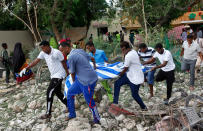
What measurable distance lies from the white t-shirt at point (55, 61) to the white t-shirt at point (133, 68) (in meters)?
1.20

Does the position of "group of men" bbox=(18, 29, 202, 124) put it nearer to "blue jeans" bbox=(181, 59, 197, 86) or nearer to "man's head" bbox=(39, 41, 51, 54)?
"man's head" bbox=(39, 41, 51, 54)

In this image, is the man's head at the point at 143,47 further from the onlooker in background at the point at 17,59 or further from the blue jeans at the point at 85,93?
the onlooker in background at the point at 17,59

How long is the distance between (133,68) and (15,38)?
12.8 m

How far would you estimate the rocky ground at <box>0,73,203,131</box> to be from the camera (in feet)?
11.9

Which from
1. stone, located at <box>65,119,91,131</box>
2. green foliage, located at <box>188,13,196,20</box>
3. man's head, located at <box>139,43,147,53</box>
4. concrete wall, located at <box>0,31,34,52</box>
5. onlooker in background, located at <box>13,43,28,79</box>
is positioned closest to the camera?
stone, located at <box>65,119,91,131</box>

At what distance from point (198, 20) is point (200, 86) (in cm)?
1503

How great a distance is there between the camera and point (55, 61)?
13.0 ft

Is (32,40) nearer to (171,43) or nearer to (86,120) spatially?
(171,43)

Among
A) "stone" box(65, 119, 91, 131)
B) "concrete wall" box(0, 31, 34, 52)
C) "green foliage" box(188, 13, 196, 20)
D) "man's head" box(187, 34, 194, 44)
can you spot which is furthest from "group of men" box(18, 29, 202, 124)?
"green foliage" box(188, 13, 196, 20)

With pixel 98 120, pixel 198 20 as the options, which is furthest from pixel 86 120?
pixel 198 20

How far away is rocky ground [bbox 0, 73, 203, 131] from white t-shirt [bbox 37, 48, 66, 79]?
862 mm

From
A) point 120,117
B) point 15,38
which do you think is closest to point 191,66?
point 120,117

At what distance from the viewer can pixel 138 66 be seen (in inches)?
149

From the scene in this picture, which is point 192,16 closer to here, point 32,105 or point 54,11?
point 54,11
